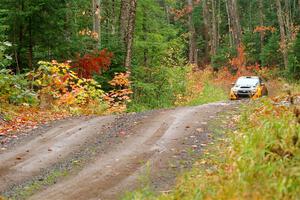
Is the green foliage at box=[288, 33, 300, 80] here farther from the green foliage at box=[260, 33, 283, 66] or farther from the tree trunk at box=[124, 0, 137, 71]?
the tree trunk at box=[124, 0, 137, 71]

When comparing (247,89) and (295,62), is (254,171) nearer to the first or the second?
(247,89)

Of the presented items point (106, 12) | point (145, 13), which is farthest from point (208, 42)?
point (145, 13)

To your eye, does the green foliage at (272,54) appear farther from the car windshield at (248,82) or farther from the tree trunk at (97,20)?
the tree trunk at (97,20)

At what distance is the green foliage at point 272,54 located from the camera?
40.9m

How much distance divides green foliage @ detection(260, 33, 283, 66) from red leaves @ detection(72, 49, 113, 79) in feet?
83.6

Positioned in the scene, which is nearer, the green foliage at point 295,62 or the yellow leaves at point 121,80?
the yellow leaves at point 121,80

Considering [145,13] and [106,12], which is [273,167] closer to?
[145,13]

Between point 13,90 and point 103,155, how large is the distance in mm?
6183

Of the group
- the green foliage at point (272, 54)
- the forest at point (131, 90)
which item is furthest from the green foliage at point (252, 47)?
the forest at point (131, 90)

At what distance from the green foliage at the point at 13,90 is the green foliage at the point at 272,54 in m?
29.8

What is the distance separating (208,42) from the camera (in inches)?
2331

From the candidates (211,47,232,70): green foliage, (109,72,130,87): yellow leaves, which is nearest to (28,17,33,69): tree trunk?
(109,72,130,87): yellow leaves

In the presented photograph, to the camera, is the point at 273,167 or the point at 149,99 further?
the point at 149,99

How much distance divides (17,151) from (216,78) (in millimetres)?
33339
